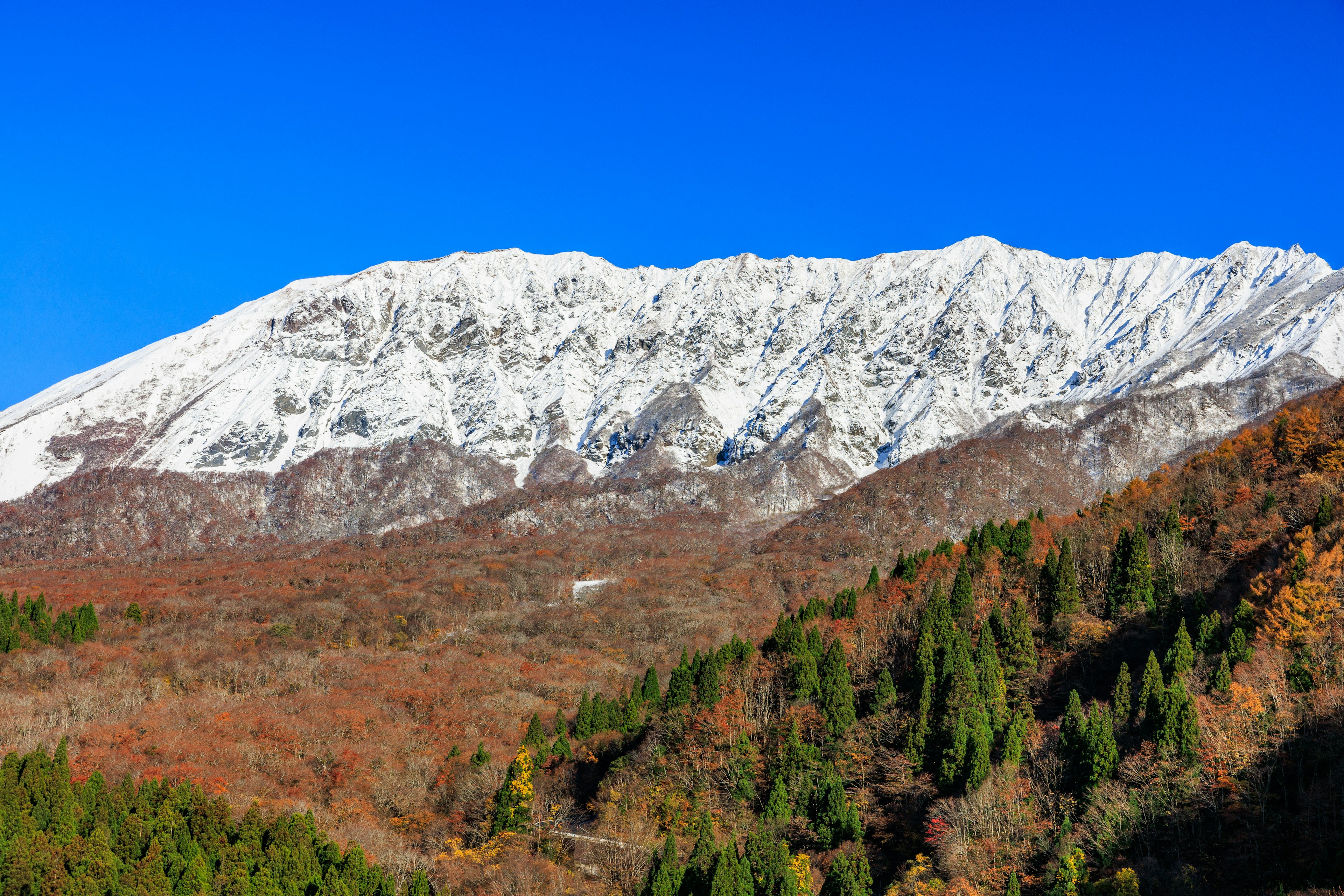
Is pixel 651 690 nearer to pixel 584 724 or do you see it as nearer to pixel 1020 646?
pixel 584 724

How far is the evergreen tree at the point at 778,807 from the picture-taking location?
69.7 meters

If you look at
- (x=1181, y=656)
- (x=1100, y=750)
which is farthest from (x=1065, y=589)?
(x=1100, y=750)

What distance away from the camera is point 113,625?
151 meters

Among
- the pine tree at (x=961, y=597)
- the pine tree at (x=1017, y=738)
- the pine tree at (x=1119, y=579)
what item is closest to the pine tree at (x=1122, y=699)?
the pine tree at (x=1017, y=738)

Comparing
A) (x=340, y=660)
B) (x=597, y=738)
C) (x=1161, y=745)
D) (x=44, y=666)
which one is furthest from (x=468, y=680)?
(x=1161, y=745)

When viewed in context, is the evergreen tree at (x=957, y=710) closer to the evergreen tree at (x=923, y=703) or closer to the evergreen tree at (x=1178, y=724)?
the evergreen tree at (x=923, y=703)

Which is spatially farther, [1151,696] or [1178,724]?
[1151,696]

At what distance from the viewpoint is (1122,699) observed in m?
65.2

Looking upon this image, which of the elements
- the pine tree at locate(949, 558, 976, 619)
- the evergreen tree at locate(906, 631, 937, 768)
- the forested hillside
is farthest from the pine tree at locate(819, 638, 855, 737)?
the pine tree at locate(949, 558, 976, 619)

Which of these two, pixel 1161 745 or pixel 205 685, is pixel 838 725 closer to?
pixel 1161 745

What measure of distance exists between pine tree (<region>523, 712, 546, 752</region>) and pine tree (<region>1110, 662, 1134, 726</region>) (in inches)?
1861

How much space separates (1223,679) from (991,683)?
16449 mm

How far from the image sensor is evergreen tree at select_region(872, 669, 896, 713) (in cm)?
7925

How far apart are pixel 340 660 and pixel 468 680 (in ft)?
68.8
